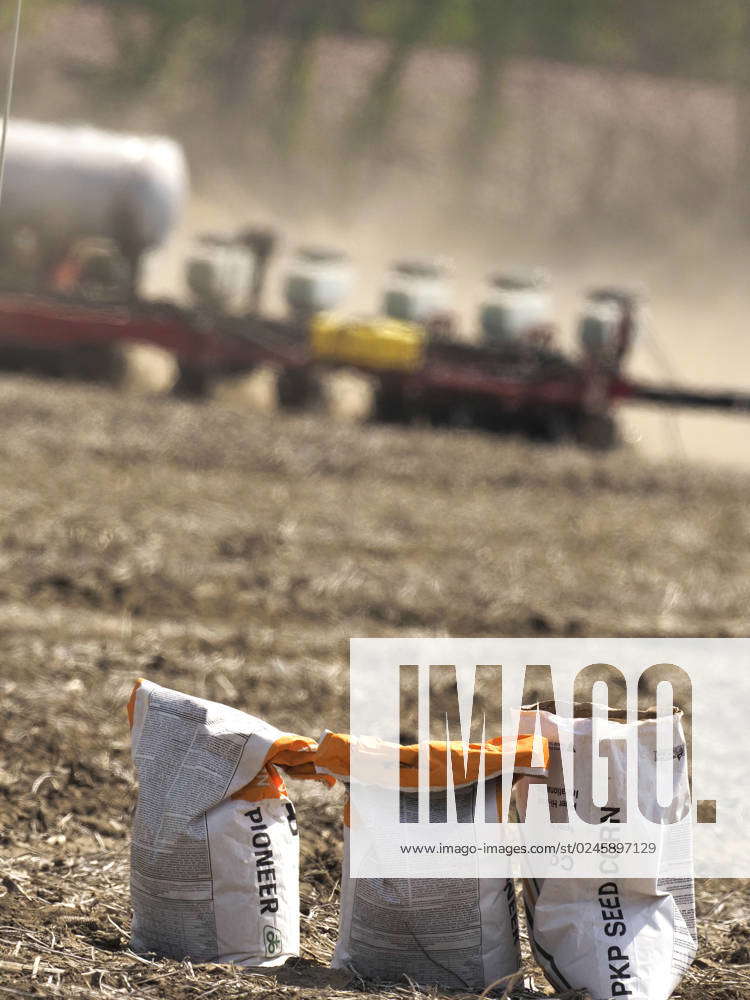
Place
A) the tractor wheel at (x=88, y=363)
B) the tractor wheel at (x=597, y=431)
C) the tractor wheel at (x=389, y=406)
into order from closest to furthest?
1. the tractor wheel at (x=597, y=431)
2. the tractor wheel at (x=389, y=406)
3. the tractor wheel at (x=88, y=363)

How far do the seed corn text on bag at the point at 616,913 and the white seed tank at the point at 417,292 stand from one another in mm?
10617

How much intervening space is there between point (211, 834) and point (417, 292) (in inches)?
436

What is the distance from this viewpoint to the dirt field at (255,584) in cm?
294

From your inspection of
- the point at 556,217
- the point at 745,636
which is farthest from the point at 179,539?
the point at 556,217

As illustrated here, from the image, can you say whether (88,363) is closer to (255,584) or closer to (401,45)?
(255,584)

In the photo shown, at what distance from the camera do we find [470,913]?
8.36 feet

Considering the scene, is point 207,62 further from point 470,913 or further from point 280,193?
point 470,913

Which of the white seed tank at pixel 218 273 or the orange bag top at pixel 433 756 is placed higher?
the white seed tank at pixel 218 273

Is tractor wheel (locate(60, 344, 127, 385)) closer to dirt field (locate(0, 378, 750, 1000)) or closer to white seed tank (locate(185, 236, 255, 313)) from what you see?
dirt field (locate(0, 378, 750, 1000))

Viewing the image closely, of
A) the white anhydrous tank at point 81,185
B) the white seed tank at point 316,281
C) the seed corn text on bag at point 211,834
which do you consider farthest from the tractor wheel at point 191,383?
the seed corn text on bag at point 211,834

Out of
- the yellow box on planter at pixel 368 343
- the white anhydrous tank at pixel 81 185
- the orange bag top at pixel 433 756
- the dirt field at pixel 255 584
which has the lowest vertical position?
the dirt field at pixel 255 584

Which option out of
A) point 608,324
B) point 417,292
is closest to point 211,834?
point 608,324

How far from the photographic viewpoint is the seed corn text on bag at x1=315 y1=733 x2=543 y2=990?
2.52m

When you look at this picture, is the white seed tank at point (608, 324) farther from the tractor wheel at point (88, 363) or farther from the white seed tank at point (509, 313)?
the tractor wheel at point (88, 363)
